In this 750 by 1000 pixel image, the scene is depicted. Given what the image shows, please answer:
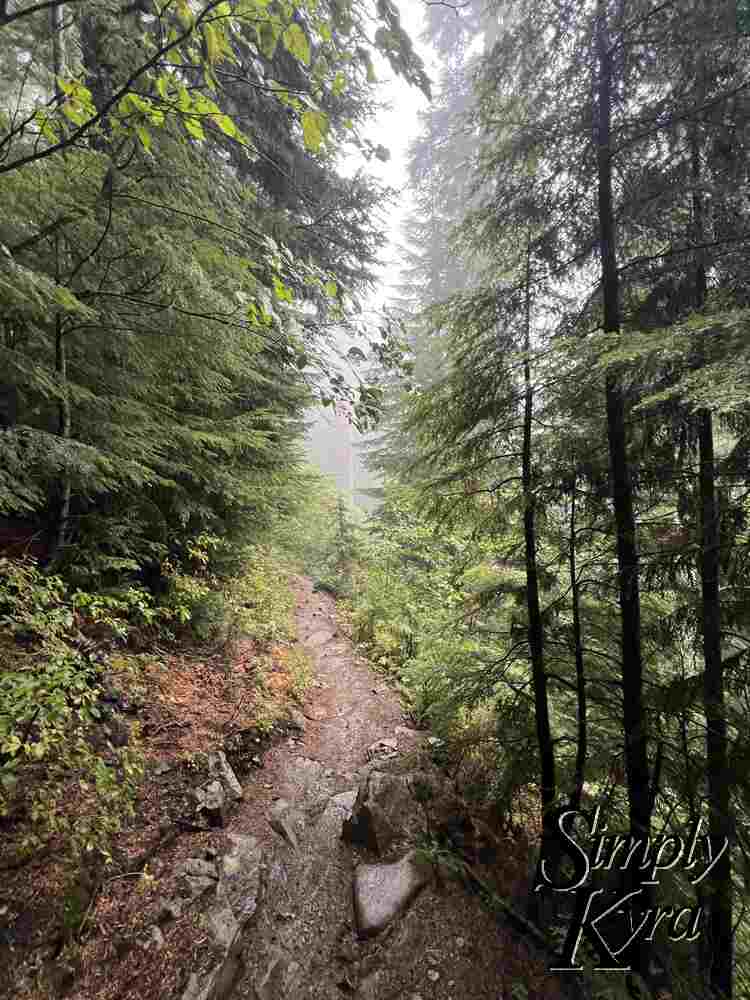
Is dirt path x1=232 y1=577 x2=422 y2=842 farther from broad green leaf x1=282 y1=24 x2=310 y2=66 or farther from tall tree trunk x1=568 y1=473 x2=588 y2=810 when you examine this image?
broad green leaf x1=282 y1=24 x2=310 y2=66

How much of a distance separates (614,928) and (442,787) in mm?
1864

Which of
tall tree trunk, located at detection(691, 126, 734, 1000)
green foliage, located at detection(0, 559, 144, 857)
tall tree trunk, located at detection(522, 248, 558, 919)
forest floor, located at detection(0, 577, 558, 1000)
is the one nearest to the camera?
green foliage, located at detection(0, 559, 144, 857)

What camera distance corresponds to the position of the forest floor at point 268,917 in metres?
2.73

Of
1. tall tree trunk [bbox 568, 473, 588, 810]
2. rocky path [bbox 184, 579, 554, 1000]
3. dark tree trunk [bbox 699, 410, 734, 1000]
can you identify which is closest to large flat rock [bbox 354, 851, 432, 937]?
rocky path [bbox 184, 579, 554, 1000]

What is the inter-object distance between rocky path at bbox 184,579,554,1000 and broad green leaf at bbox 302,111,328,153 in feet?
16.4

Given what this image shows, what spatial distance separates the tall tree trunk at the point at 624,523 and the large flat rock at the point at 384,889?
1897 millimetres

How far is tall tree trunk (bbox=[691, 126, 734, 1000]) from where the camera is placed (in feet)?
10.0

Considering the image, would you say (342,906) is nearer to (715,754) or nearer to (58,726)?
(58,726)

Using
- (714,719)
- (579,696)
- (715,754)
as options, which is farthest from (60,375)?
(715,754)

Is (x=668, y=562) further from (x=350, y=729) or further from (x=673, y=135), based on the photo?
(x=350, y=729)

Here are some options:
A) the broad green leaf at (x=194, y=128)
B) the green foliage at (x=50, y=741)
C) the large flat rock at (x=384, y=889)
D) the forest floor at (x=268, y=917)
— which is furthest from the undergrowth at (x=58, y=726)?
the broad green leaf at (x=194, y=128)

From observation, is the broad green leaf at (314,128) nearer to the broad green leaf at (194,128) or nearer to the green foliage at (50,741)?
the broad green leaf at (194,128)

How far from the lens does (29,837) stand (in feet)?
9.11

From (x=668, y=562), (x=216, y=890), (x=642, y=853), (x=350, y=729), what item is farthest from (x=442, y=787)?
(x=668, y=562)
